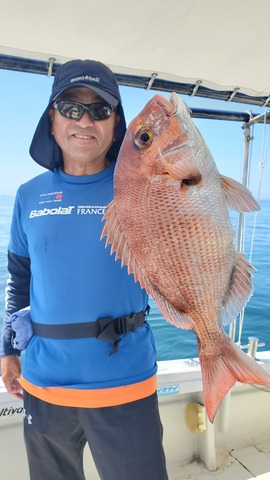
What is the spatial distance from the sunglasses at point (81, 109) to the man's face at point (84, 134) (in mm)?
16

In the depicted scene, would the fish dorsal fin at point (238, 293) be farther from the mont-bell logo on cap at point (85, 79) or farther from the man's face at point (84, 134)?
the mont-bell logo on cap at point (85, 79)

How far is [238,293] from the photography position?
115 centimetres

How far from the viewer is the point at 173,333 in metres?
6.86

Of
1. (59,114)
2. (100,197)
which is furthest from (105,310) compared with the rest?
(59,114)

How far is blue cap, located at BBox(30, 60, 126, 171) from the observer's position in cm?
152

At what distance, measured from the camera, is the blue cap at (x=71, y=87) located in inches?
60.0

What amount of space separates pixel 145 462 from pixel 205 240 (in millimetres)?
943

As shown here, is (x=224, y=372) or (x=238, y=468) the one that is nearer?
(x=224, y=372)

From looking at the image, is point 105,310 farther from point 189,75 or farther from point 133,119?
point 189,75

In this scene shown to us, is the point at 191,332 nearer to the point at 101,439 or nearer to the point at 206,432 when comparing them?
the point at 206,432

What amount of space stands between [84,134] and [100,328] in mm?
787

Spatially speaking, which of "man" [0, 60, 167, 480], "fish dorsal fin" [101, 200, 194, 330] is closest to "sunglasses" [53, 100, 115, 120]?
"man" [0, 60, 167, 480]

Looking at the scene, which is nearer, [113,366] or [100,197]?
[113,366]

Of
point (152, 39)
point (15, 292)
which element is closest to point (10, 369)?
point (15, 292)
